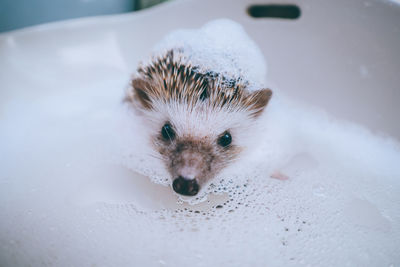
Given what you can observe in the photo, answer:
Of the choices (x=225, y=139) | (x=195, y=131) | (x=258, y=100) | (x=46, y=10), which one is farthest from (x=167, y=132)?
(x=46, y=10)

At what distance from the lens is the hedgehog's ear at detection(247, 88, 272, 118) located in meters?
1.43

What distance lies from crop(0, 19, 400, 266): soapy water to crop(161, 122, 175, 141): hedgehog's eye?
5.0 inches

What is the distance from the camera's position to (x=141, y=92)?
152cm

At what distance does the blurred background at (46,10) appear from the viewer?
182cm

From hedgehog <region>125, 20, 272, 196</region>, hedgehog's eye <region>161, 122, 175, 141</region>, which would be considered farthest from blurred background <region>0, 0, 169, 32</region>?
hedgehog's eye <region>161, 122, 175, 141</region>

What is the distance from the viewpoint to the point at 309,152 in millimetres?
1700

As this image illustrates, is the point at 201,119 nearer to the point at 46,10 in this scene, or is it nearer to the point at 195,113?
the point at 195,113

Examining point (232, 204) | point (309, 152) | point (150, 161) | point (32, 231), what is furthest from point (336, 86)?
point (32, 231)

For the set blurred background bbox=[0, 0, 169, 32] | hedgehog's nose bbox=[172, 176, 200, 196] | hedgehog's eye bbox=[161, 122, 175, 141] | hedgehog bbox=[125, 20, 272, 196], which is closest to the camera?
hedgehog's nose bbox=[172, 176, 200, 196]

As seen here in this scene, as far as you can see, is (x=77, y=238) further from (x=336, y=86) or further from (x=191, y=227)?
(x=336, y=86)

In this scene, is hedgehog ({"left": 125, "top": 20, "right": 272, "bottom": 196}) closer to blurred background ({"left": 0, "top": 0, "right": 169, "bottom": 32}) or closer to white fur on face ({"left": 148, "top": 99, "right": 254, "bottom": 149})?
white fur on face ({"left": 148, "top": 99, "right": 254, "bottom": 149})

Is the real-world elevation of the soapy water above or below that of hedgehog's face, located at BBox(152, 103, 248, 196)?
below

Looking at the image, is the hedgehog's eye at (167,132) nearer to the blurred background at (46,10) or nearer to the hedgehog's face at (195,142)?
the hedgehog's face at (195,142)

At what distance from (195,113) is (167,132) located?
0.16 m
